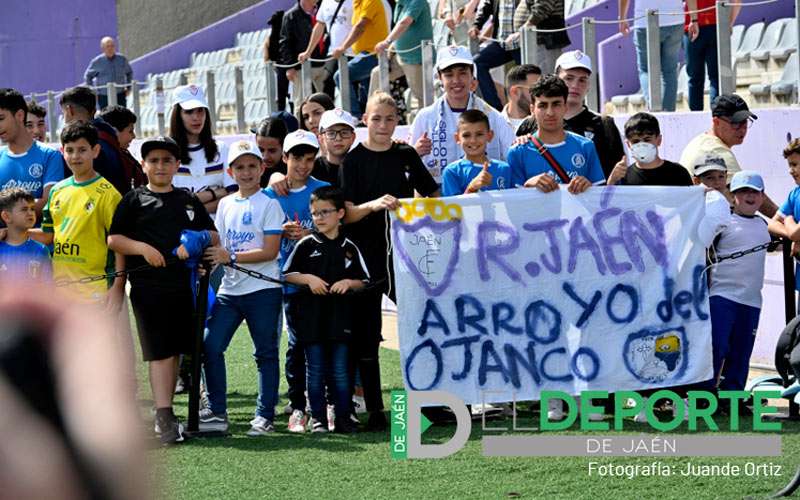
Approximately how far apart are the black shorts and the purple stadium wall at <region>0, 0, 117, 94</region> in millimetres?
26343

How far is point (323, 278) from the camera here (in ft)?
25.0

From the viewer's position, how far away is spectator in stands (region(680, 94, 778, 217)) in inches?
320

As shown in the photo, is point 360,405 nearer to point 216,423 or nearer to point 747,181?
point 216,423

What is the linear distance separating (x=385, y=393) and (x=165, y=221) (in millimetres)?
2191

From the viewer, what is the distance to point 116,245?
295 inches

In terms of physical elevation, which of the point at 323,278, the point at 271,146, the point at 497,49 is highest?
the point at 497,49

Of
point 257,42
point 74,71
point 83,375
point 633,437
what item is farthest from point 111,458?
point 74,71

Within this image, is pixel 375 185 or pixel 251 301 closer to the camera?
pixel 251 301

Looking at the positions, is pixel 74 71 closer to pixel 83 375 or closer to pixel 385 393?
pixel 385 393

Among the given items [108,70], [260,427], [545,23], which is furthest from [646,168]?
[108,70]

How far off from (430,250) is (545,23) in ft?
16.7

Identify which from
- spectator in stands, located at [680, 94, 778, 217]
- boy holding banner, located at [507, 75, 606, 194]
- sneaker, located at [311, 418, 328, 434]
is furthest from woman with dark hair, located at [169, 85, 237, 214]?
spectator in stands, located at [680, 94, 778, 217]

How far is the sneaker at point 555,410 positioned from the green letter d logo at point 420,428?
1.69 feet

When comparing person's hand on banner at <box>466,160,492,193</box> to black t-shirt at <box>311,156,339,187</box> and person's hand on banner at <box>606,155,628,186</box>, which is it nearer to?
person's hand on banner at <box>606,155,628,186</box>
